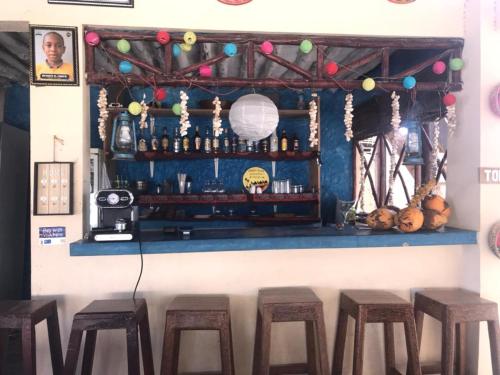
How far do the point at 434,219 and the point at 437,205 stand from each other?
107 mm

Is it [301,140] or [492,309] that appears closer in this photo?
[492,309]

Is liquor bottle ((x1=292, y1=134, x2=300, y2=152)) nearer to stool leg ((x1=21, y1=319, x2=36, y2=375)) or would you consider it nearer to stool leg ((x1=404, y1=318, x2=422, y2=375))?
stool leg ((x1=404, y1=318, x2=422, y2=375))

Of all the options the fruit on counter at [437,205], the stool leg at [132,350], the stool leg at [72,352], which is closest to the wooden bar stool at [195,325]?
the stool leg at [132,350]

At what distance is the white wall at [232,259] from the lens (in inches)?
87.7

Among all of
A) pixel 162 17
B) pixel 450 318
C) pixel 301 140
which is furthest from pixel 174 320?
pixel 301 140

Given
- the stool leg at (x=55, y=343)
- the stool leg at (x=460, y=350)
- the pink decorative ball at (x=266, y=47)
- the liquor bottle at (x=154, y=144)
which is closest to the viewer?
the stool leg at (x=55, y=343)

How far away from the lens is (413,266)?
254 cm

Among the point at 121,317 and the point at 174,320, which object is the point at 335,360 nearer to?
the point at 174,320

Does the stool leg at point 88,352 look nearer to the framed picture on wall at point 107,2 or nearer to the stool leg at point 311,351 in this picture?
the stool leg at point 311,351

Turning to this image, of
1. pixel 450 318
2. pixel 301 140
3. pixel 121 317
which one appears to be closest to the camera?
pixel 121 317

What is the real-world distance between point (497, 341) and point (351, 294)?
85cm

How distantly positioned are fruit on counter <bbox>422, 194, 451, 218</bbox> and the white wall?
0.21 metres

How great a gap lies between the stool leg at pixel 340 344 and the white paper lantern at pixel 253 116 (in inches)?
50.5

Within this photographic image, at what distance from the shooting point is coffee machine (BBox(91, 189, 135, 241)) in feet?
6.96
